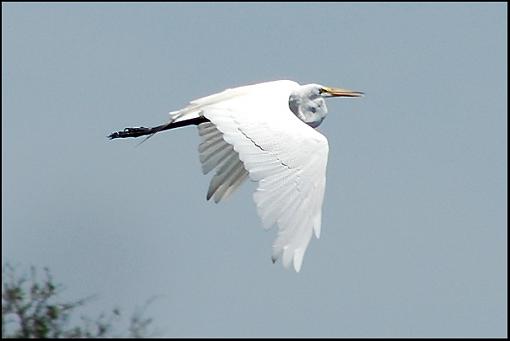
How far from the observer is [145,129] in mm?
12586

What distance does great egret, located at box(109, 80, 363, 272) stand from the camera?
967 cm

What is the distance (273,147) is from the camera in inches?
411

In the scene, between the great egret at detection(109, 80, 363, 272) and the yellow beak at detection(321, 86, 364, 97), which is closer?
the great egret at detection(109, 80, 363, 272)

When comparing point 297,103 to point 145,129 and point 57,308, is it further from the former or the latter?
point 57,308

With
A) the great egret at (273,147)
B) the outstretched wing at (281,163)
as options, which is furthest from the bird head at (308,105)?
the outstretched wing at (281,163)

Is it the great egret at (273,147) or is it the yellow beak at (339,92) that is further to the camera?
the yellow beak at (339,92)

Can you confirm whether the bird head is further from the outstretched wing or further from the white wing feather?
the outstretched wing

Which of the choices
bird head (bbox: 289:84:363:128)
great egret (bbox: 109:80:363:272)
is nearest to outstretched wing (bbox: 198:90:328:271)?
great egret (bbox: 109:80:363:272)

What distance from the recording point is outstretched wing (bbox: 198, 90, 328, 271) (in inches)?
378

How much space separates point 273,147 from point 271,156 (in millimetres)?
115

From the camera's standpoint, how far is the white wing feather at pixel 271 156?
9.64 m

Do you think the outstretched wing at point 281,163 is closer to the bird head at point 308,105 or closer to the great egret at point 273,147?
the great egret at point 273,147

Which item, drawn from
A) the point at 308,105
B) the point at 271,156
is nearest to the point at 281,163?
the point at 271,156

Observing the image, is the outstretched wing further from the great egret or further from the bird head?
the bird head
